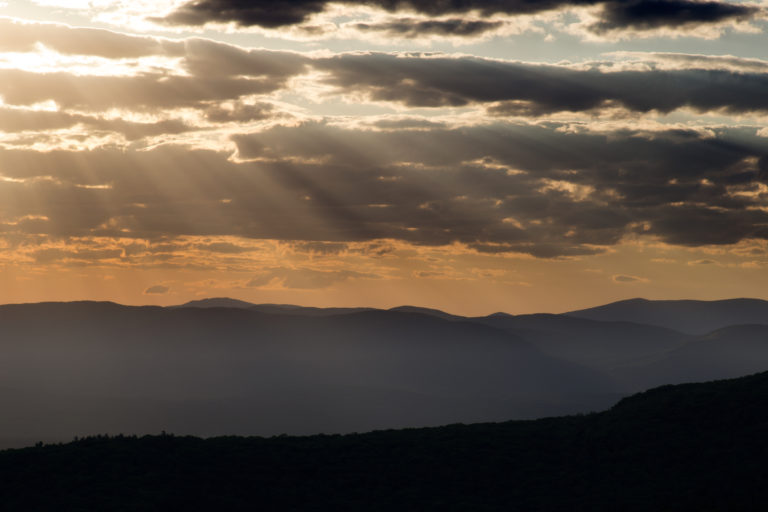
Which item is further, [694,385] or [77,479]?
[694,385]

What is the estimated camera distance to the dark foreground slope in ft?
140

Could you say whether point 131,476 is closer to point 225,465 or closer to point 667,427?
point 225,465

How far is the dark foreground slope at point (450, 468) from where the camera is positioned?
42562mm

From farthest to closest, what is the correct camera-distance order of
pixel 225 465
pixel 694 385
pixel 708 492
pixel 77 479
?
pixel 694 385, pixel 225 465, pixel 77 479, pixel 708 492

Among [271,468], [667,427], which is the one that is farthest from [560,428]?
[271,468]

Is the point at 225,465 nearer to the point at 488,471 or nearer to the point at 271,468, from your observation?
the point at 271,468

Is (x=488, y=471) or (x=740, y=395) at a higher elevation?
(x=740, y=395)

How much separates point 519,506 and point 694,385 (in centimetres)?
2323

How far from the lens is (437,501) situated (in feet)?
144

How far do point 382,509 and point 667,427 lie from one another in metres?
19.3

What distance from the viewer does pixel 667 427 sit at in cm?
5122

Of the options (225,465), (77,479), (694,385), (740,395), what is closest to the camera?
(77,479)

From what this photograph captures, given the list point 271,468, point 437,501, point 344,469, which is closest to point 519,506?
point 437,501

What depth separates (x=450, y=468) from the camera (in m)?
49.0
